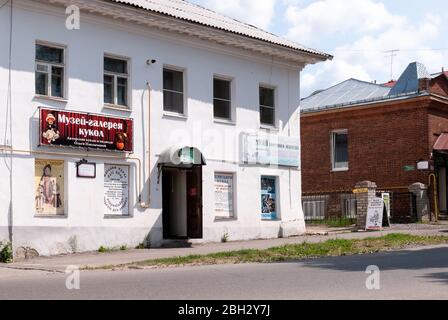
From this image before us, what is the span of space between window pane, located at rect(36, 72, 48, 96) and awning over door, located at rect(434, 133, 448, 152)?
61.0 ft

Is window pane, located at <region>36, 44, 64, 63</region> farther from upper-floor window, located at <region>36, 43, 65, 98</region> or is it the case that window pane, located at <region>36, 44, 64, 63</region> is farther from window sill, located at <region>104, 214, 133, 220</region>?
window sill, located at <region>104, 214, 133, 220</region>

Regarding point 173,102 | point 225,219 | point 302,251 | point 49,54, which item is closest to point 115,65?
point 49,54

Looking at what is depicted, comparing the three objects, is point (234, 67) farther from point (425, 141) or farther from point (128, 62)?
point (425, 141)

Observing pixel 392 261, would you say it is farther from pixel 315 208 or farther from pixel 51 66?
pixel 315 208

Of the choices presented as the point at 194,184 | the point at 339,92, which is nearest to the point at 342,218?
the point at 339,92

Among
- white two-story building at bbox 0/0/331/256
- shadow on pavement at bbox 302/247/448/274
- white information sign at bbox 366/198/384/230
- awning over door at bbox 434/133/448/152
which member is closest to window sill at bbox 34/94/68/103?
white two-story building at bbox 0/0/331/256

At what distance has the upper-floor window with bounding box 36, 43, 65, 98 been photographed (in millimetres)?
17969

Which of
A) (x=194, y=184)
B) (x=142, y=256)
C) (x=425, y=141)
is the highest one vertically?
(x=425, y=141)

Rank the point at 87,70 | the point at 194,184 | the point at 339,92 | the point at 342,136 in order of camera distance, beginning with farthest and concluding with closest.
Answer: the point at 339,92 → the point at 342,136 → the point at 194,184 → the point at 87,70

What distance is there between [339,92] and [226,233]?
17451 millimetres

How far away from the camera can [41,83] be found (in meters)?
18.0

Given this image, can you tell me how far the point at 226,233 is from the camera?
22.2m

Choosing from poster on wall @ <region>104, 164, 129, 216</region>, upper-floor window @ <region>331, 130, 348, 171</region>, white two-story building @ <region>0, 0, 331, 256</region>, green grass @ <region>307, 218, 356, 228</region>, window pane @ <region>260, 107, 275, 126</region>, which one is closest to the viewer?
white two-story building @ <region>0, 0, 331, 256</region>

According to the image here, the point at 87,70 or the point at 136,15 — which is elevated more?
the point at 136,15
